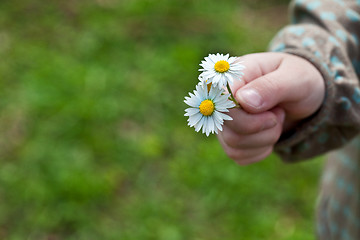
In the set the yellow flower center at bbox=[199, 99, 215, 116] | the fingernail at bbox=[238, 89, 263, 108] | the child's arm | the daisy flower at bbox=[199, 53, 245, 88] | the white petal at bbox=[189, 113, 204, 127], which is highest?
the child's arm

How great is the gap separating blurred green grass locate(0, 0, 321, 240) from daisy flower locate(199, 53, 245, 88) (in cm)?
113

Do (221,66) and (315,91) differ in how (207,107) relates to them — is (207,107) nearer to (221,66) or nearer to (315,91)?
(221,66)

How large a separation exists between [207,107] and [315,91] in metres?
0.31

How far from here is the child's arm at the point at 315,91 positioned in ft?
2.56

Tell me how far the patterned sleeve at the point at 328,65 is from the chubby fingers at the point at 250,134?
0.11 m

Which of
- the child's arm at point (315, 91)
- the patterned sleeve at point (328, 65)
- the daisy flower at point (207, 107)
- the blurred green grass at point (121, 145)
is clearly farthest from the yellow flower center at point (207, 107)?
the blurred green grass at point (121, 145)

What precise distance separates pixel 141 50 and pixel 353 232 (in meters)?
1.60

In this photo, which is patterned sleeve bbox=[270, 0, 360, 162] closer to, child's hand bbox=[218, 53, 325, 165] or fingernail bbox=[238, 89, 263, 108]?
child's hand bbox=[218, 53, 325, 165]

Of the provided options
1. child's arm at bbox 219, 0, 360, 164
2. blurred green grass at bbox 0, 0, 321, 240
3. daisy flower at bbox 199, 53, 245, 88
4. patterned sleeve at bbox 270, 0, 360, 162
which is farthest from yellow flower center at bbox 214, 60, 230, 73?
blurred green grass at bbox 0, 0, 321, 240

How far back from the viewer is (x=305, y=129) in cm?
89

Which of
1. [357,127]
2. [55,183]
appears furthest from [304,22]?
[55,183]

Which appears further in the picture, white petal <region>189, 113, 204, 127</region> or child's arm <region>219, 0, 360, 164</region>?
child's arm <region>219, 0, 360, 164</region>

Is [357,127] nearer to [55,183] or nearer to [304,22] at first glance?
[304,22]

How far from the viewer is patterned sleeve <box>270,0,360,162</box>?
871 millimetres
